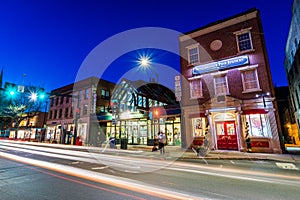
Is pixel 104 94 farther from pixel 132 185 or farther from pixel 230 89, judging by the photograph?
pixel 132 185

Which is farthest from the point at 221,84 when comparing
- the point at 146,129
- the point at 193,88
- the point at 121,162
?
the point at 121,162

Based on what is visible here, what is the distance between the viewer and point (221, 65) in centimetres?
1575

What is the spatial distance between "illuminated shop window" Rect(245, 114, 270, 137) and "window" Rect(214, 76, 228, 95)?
3.15m

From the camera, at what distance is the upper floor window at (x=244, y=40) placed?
15.3 metres

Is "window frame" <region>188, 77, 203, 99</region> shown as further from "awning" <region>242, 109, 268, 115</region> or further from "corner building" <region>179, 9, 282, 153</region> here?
"awning" <region>242, 109, 268, 115</region>

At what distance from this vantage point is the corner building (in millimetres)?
13609

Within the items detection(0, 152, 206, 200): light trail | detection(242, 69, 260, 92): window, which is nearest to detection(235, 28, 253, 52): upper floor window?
detection(242, 69, 260, 92): window

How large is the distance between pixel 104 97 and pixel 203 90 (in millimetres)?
21155

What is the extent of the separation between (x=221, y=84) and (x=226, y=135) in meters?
5.07

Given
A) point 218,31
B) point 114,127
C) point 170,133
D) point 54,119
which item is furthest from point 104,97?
point 218,31

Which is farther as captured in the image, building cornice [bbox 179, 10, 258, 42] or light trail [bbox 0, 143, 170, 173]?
building cornice [bbox 179, 10, 258, 42]

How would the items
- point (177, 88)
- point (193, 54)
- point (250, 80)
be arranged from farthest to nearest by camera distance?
point (193, 54)
point (177, 88)
point (250, 80)

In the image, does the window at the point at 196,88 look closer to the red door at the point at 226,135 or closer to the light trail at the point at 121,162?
the red door at the point at 226,135

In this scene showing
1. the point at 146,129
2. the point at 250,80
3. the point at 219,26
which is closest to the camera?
the point at 250,80
